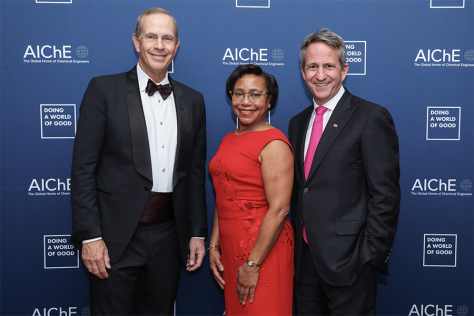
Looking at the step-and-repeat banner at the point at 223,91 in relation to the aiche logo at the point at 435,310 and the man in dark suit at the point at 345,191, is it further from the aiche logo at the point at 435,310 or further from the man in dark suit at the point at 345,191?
the man in dark suit at the point at 345,191

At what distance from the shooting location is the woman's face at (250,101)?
1770 mm

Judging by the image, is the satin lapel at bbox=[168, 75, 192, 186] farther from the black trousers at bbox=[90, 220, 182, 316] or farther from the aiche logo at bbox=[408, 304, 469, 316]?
the aiche logo at bbox=[408, 304, 469, 316]

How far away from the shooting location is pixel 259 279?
1697 mm

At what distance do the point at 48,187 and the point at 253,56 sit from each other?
67.6 inches

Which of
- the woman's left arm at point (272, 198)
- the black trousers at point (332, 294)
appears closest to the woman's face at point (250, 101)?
the woman's left arm at point (272, 198)

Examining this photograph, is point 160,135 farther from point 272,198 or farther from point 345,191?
point 345,191

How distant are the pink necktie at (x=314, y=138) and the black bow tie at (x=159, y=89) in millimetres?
786

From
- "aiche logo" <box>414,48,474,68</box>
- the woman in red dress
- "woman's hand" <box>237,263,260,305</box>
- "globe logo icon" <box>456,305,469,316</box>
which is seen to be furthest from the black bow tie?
"globe logo icon" <box>456,305,469,316</box>

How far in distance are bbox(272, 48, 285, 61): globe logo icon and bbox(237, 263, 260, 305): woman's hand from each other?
1.46 meters

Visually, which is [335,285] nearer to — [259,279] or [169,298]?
[259,279]

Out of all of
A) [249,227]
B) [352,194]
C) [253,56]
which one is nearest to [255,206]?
[249,227]

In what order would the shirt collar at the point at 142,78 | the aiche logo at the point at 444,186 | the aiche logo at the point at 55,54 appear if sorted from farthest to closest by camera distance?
the aiche logo at the point at 444,186, the aiche logo at the point at 55,54, the shirt collar at the point at 142,78

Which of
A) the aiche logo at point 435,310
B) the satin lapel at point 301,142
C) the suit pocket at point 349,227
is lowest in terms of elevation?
the aiche logo at point 435,310

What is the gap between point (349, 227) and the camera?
5.37 ft
